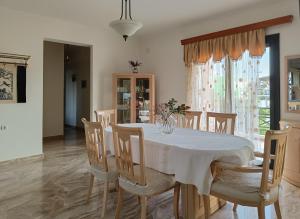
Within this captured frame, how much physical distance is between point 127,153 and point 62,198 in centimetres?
127

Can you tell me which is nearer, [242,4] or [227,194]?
[227,194]

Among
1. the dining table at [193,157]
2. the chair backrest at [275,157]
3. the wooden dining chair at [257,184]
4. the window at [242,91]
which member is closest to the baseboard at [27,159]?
the dining table at [193,157]

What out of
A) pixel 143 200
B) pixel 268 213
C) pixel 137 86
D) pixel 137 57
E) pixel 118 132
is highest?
pixel 137 57

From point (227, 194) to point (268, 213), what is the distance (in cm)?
91

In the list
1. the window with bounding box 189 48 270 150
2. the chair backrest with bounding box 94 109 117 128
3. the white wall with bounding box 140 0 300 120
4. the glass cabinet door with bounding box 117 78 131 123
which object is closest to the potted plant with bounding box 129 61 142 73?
the white wall with bounding box 140 0 300 120

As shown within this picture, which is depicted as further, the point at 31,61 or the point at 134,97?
the point at 134,97

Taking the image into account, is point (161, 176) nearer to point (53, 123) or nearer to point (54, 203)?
point (54, 203)

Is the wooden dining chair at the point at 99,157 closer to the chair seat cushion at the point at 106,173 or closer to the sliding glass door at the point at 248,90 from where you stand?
the chair seat cushion at the point at 106,173

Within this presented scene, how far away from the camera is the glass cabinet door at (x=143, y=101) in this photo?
5402mm

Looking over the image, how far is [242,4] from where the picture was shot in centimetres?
375

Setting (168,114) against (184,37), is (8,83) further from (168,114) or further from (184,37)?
(184,37)

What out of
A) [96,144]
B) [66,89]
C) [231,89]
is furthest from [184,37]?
[66,89]

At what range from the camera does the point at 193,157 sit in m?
1.97

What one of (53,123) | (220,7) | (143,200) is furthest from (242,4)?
(53,123)
